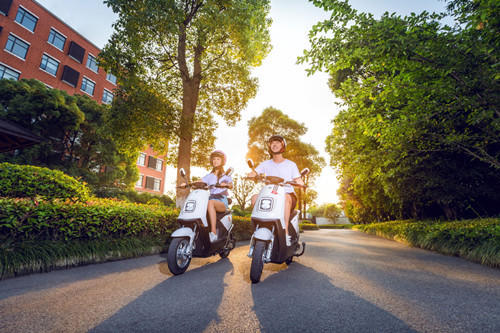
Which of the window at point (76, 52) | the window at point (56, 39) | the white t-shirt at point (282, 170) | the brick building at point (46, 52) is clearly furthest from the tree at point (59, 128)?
the window at point (76, 52)

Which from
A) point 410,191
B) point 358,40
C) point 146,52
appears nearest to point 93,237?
point 358,40

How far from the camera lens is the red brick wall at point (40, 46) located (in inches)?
748

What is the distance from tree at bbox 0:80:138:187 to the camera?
13.4 metres

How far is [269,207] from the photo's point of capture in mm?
3129

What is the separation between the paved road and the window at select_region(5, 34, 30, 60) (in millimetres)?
26510

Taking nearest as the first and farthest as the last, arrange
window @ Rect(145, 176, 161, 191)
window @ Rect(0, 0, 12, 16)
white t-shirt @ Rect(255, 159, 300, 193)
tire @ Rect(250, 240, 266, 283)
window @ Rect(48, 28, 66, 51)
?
tire @ Rect(250, 240, 266, 283)
white t-shirt @ Rect(255, 159, 300, 193)
window @ Rect(0, 0, 12, 16)
window @ Rect(48, 28, 66, 51)
window @ Rect(145, 176, 161, 191)

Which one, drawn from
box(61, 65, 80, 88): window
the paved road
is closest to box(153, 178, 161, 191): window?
box(61, 65, 80, 88): window

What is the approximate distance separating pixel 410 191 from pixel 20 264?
10433 mm

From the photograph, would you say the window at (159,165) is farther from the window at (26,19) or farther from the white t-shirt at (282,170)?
the white t-shirt at (282,170)

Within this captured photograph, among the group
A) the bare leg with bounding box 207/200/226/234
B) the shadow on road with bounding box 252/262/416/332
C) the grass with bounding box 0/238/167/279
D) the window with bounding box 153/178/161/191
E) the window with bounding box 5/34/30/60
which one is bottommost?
the shadow on road with bounding box 252/262/416/332

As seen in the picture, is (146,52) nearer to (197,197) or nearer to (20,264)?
(197,197)

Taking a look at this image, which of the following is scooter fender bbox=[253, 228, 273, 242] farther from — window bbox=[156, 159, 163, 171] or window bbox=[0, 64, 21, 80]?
window bbox=[156, 159, 163, 171]

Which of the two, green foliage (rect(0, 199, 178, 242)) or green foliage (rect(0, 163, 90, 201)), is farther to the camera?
green foliage (rect(0, 163, 90, 201))

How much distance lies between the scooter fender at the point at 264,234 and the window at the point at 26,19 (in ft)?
98.2
